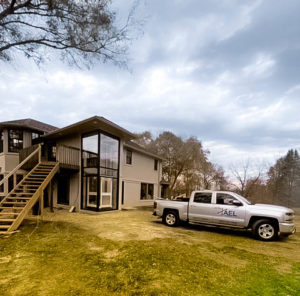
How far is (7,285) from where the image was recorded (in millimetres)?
3150

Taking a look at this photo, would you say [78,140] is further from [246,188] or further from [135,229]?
[246,188]

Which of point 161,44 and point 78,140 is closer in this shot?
point 161,44

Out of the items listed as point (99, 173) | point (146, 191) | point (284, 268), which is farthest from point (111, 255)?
point (146, 191)

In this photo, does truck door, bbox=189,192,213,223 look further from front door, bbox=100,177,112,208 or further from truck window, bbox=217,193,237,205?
front door, bbox=100,177,112,208

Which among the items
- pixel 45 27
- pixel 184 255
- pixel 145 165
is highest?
pixel 45 27

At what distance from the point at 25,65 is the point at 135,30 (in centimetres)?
554

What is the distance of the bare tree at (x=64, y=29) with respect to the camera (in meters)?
7.71

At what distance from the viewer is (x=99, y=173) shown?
1111 cm

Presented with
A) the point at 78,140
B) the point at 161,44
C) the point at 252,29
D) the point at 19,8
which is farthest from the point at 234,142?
the point at 19,8

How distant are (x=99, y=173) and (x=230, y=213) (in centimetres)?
750

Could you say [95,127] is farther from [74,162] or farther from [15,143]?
[15,143]

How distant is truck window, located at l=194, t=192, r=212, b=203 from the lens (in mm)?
7539

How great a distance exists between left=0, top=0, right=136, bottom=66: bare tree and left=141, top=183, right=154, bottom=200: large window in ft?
39.8

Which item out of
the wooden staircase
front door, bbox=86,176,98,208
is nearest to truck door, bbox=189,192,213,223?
front door, bbox=86,176,98,208
